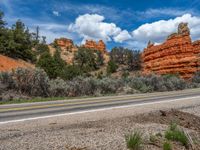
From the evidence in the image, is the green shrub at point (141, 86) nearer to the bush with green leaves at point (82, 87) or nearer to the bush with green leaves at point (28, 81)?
the bush with green leaves at point (82, 87)

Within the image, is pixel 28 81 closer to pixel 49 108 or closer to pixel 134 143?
pixel 49 108

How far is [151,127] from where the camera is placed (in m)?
7.50

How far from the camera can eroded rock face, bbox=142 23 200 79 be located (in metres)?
62.7

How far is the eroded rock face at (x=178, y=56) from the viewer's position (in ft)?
206

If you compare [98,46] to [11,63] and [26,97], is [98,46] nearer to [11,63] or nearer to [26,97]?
[11,63]

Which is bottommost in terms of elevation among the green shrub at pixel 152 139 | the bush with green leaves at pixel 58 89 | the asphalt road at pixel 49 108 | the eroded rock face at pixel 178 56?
the green shrub at pixel 152 139

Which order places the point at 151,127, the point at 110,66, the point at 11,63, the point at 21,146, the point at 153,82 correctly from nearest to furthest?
the point at 21,146, the point at 151,127, the point at 153,82, the point at 11,63, the point at 110,66

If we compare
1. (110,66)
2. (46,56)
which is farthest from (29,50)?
(110,66)

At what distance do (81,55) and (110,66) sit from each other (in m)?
11.7

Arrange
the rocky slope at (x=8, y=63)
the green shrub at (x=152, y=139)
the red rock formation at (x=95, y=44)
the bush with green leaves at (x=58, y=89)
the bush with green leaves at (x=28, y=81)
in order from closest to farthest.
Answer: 1. the green shrub at (x=152, y=139)
2. the bush with green leaves at (x=28, y=81)
3. the bush with green leaves at (x=58, y=89)
4. the rocky slope at (x=8, y=63)
5. the red rock formation at (x=95, y=44)

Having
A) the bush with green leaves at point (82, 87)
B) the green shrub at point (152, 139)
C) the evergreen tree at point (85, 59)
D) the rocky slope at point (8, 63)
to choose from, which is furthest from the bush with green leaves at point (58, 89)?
the evergreen tree at point (85, 59)

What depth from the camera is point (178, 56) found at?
66.3 m

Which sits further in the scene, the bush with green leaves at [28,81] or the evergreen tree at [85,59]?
the evergreen tree at [85,59]

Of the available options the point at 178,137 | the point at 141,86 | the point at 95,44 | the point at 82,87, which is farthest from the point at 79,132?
the point at 95,44
